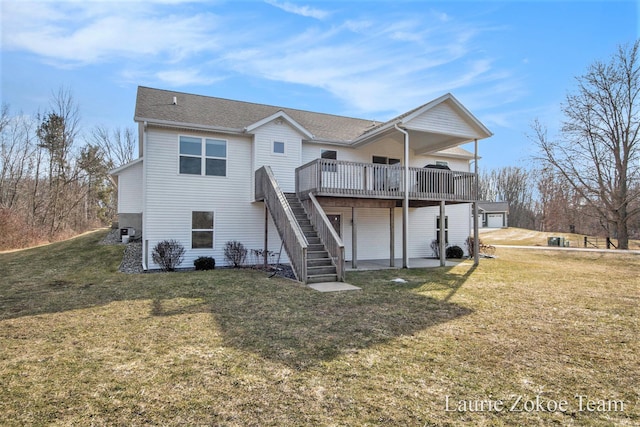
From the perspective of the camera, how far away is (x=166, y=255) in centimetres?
1182

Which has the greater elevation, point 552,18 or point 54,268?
point 552,18

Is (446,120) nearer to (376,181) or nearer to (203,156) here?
(376,181)

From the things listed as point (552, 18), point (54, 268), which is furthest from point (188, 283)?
point (552, 18)

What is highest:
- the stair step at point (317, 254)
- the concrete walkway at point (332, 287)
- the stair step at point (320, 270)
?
the stair step at point (317, 254)

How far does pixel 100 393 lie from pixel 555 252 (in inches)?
941

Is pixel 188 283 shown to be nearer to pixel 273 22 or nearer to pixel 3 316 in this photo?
pixel 3 316

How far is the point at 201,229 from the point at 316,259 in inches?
205

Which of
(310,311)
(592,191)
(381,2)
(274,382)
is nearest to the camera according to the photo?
(274,382)

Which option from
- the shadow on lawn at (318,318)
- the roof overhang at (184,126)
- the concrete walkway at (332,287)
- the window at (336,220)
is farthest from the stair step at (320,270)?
the roof overhang at (184,126)

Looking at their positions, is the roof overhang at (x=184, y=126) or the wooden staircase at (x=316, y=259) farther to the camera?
the roof overhang at (x=184, y=126)

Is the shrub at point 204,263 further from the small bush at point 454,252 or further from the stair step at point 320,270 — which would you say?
the small bush at point 454,252

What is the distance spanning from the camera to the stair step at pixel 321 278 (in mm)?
9391

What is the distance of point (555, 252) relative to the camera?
2050 cm

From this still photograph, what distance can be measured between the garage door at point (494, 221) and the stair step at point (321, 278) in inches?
1813
